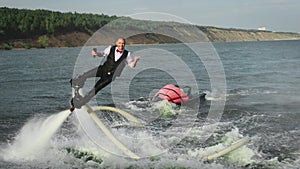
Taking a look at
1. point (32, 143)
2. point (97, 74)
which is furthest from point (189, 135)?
point (32, 143)

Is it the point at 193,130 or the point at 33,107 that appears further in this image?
the point at 33,107

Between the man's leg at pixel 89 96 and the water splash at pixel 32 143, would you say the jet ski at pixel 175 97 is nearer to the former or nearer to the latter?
the water splash at pixel 32 143

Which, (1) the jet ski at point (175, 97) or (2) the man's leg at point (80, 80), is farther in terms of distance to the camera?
(1) the jet ski at point (175, 97)

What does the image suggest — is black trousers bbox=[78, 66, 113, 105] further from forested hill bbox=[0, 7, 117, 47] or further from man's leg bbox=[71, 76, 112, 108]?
forested hill bbox=[0, 7, 117, 47]

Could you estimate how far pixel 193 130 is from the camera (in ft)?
53.0

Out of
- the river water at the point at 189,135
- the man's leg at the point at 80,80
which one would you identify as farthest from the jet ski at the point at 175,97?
the man's leg at the point at 80,80

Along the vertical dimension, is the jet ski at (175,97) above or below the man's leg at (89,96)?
below

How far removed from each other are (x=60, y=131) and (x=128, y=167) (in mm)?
5112

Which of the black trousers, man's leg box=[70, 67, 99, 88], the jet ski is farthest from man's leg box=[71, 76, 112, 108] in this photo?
the jet ski

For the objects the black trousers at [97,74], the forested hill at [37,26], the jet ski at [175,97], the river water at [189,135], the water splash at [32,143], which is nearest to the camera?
the river water at [189,135]

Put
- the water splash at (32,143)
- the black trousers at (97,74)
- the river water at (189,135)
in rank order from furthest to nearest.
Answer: the water splash at (32,143) < the black trousers at (97,74) < the river water at (189,135)

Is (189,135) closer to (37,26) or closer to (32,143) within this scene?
(32,143)

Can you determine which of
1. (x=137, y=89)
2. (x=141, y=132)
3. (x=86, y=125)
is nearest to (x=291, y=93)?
(x=137, y=89)

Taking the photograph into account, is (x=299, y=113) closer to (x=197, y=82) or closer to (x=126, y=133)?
(x=126, y=133)
